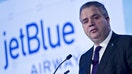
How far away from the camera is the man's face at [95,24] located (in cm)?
240

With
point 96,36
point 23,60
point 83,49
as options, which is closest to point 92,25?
point 96,36

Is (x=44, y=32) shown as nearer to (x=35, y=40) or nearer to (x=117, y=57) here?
(x=35, y=40)

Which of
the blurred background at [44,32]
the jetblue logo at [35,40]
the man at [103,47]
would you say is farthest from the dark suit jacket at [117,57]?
the jetblue logo at [35,40]

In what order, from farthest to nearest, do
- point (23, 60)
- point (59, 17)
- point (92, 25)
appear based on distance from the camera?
point (23, 60), point (59, 17), point (92, 25)

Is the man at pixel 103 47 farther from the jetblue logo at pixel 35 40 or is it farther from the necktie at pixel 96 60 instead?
the jetblue logo at pixel 35 40

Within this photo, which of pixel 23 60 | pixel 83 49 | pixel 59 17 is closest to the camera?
pixel 83 49

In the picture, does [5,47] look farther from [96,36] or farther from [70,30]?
[96,36]

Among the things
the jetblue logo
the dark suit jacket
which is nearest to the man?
the dark suit jacket

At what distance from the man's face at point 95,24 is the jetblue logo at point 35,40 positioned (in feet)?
3.15

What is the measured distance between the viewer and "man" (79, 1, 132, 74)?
2.26 m

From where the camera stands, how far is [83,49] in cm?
332

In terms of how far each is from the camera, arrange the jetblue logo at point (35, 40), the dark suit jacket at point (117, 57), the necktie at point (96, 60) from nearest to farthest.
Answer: the dark suit jacket at point (117, 57)
the necktie at point (96, 60)
the jetblue logo at point (35, 40)

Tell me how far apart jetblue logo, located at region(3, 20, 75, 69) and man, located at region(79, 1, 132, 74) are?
93 centimetres

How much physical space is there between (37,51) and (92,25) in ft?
4.65
